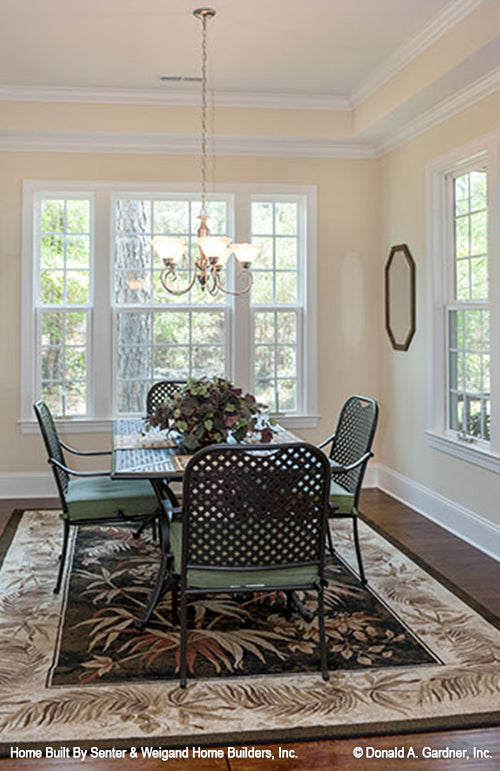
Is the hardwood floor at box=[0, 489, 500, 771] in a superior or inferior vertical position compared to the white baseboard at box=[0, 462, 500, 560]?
inferior

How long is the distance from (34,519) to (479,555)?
2.99 metres

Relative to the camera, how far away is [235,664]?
9.61 feet

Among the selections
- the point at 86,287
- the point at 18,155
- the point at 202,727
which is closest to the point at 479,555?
the point at 202,727

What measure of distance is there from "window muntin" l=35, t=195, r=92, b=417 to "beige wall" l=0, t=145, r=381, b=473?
186 mm

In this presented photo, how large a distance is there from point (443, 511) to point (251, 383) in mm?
1887

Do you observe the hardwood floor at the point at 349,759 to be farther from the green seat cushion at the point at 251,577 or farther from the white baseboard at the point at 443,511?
the white baseboard at the point at 443,511

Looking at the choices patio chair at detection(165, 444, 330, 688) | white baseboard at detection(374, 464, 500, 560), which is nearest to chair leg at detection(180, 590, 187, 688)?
patio chair at detection(165, 444, 330, 688)

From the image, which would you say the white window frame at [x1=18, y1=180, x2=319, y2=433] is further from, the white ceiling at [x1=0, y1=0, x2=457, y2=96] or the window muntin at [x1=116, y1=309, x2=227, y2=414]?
the white ceiling at [x1=0, y1=0, x2=457, y2=96]

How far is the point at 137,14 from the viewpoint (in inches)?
160

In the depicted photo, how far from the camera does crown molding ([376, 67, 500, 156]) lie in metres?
4.27

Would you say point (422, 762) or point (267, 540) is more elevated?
point (267, 540)

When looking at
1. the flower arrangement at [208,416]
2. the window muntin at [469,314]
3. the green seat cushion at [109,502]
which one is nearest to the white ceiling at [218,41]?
the window muntin at [469,314]

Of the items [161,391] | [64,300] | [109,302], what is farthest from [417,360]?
[64,300]

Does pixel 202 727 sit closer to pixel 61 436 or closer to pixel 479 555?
pixel 479 555
